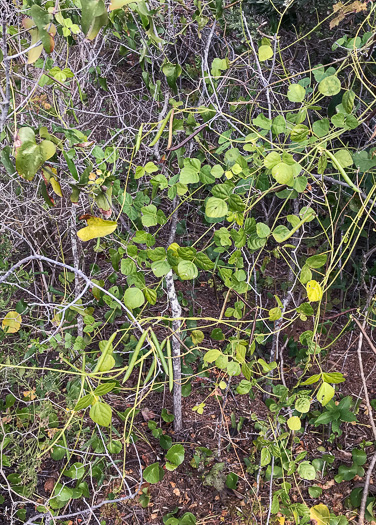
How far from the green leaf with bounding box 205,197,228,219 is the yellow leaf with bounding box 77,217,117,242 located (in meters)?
0.28

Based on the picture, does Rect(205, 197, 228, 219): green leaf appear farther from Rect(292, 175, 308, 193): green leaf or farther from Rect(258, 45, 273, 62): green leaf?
Rect(258, 45, 273, 62): green leaf

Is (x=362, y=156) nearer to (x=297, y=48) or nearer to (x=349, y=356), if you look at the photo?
(x=297, y=48)

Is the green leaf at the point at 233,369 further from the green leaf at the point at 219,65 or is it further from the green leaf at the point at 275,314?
the green leaf at the point at 219,65

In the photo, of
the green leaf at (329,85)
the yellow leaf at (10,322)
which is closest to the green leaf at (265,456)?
the yellow leaf at (10,322)

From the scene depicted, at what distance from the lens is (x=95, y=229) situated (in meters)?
0.85

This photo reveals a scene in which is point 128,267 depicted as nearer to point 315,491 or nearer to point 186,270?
point 186,270

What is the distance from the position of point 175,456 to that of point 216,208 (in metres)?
0.98

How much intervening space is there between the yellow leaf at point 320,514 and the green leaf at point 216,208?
3.50 ft

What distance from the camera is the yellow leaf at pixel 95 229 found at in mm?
843

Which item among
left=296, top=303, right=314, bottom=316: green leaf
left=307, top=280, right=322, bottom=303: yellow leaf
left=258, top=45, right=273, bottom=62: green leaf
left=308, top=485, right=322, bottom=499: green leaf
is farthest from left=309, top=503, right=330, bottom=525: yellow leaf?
left=258, top=45, right=273, bottom=62: green leaf

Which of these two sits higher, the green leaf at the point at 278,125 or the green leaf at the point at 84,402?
the green leaf at the point at 278,125

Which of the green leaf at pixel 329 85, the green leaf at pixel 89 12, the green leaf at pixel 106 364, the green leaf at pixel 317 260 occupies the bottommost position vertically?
the green leaf at pixel 317 260

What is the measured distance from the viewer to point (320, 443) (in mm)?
1717

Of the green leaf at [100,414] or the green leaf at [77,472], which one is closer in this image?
the green leaf at [100,414]
